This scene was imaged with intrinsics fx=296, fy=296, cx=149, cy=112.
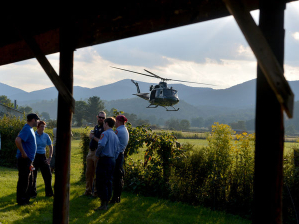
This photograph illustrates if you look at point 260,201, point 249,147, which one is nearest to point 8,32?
point 260,201

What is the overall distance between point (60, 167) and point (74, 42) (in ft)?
5.03

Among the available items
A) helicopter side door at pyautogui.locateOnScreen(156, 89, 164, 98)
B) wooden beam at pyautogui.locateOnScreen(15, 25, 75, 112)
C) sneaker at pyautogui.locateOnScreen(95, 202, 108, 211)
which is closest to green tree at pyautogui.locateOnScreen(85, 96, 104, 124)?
helicopter side door at pyautogui.locateOnScreen(156, 89, 164, 98)

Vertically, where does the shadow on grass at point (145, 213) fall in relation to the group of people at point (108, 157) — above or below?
below

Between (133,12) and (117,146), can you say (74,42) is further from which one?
(117,146)

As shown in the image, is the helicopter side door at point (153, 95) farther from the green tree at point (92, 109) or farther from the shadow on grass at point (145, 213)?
the green tree at point (92, 109)

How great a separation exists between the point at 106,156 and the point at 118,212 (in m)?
1.34

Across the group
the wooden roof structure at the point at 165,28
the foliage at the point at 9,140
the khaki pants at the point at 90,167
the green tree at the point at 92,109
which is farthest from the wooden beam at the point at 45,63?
the green tree at the point at 92,109

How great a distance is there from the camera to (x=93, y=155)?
24.2ft

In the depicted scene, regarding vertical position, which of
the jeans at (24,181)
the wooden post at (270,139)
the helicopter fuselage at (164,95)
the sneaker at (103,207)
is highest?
the helicopter fuselage at (164,95)

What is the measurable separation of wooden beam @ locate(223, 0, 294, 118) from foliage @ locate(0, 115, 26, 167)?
1402 cm

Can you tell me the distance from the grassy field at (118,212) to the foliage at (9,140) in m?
6.71

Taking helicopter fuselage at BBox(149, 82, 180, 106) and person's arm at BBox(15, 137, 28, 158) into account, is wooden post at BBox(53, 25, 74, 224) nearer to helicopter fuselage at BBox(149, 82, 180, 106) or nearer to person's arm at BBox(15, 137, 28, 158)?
person's arm at BBox(15, 137, 28, 158)

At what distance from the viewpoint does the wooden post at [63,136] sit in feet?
11.7

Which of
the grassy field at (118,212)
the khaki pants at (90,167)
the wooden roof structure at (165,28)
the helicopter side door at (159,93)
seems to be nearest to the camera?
the wooden roof structure at (165,28)
